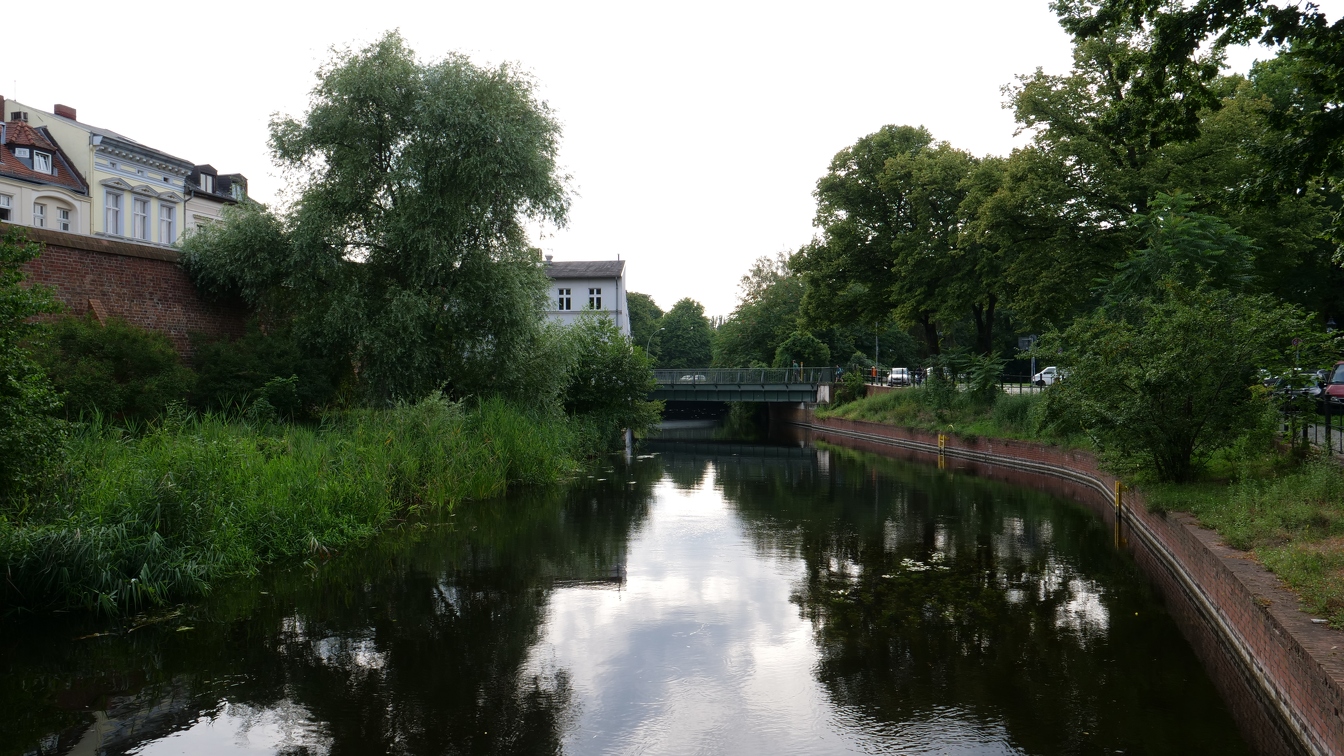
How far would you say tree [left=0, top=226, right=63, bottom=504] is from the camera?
29.9ft

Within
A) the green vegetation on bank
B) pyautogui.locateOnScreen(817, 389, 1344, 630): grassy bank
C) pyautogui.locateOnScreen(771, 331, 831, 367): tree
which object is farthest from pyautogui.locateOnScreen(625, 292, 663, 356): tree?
pyautogui.locateOnScreen(817, 389, 1344, 630): grassy bank

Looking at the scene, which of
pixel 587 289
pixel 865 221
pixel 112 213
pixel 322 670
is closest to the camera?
pixel 322 670

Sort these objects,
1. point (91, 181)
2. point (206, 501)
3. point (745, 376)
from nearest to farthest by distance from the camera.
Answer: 1. point (206, 501)
2. point (91, 181)
3. point (745, 376)

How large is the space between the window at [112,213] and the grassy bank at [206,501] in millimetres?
21732

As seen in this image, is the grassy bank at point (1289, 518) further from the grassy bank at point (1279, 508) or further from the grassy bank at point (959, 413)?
the grassy bank at point (959, 413)

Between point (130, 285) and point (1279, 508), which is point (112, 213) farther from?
point (1279, 508)

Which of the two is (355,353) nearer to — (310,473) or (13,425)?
(310,473)

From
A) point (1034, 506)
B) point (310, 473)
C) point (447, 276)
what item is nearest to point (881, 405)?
point (1034, 506)

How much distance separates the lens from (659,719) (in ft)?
23.9

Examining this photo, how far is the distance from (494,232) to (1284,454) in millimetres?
16912

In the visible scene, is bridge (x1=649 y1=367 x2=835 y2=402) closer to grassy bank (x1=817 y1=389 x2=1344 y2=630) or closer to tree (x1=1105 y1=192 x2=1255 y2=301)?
tree (x1=1105 y1=192 x2=1255 y2=301)

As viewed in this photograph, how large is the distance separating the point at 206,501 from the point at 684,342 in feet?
285

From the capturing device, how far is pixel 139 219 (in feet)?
118

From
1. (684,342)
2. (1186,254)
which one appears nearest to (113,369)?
(1186,254)
